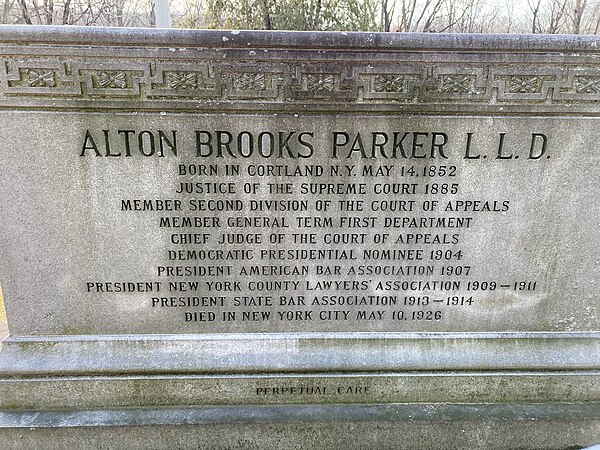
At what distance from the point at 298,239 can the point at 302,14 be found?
1175cm

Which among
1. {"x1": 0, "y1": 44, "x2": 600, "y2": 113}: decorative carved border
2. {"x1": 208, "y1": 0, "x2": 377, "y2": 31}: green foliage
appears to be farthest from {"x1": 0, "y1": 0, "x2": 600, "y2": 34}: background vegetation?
{"x1": 0, "y1": 44, "x2": 600, "y2": 113}: decorative carved border

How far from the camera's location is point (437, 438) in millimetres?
3156

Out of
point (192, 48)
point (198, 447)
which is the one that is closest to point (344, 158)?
point (192, 48)

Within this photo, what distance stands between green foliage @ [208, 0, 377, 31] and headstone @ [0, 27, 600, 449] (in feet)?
36.7

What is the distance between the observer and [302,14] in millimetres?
13078

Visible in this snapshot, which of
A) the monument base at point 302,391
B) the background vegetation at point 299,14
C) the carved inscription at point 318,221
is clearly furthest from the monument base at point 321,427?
the background vegetation at point 299,14

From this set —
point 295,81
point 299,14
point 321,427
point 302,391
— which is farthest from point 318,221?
point 299,14

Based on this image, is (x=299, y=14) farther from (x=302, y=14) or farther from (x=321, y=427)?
(x=321, y=427)

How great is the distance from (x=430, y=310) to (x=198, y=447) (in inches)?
73.7

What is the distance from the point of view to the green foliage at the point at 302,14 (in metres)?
13.1

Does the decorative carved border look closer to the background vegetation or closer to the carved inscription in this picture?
the carved inscription

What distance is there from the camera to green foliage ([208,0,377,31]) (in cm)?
1308

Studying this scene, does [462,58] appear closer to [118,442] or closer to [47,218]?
[47,218]

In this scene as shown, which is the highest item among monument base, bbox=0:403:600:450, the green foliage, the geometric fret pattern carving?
the green foliage
